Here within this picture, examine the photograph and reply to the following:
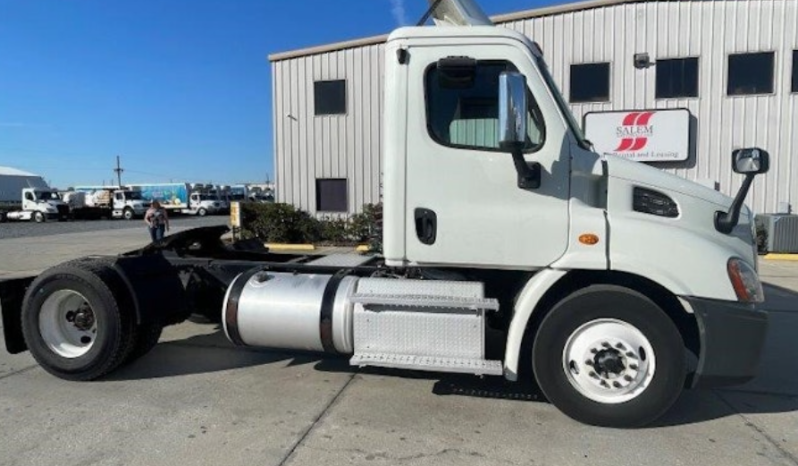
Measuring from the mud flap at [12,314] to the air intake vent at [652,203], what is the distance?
5.43 metres

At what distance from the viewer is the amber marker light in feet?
12.7

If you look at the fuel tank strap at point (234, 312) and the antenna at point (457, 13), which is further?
the fuel tank strap at point (234, 312)

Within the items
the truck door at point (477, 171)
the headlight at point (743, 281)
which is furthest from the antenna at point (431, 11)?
the headlight at point (743, 281)

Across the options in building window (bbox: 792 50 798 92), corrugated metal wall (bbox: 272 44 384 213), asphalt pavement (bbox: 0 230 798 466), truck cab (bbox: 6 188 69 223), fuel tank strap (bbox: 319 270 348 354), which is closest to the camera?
asphalt pavement (bbox: 0 230 798 466)

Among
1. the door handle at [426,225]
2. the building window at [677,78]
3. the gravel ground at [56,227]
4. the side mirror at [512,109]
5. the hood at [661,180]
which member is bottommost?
the gravel ground at [56,227]

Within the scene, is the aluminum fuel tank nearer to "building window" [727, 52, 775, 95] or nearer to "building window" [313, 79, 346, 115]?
"building window" [313, 79, 346, 115]

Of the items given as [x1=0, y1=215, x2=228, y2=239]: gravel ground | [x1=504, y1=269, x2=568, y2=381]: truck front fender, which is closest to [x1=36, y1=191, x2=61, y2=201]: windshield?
[x1=0, y1=215, x2=228, y2=239]: gravel ground

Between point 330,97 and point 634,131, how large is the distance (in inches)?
361

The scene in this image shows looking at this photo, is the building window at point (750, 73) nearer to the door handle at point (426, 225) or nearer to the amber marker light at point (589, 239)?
the amber marker light at point (589, 239)

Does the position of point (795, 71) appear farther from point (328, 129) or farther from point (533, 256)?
point (533, 256)

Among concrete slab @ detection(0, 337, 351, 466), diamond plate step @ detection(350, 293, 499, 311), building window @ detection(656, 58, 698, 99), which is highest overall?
building window @ detection(656, 58, 698, 99)

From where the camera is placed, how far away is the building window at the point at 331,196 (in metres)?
17.8

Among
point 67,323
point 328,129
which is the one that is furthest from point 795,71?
point 67,323

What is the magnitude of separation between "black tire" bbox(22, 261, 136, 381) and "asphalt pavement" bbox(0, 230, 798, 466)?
0.51 ft
